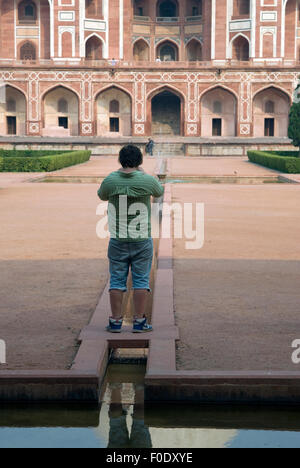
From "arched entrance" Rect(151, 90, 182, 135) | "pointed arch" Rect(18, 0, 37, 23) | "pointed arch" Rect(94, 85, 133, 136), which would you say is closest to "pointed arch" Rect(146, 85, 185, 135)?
"arched entrance" Rect(151, 90, 182, 135)

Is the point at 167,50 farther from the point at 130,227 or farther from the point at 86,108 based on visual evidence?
the point at 130,227

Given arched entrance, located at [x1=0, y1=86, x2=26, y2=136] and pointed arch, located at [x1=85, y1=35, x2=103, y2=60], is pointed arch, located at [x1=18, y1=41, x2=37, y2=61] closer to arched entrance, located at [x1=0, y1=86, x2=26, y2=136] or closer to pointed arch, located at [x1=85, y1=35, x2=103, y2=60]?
pointed arch, located at [x1=85, y1=35, x2=103, y2=60]

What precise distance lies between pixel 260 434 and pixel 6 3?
46840 millimetres

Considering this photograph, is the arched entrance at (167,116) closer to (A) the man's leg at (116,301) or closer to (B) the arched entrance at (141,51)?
(B) the arched entrance at (141,51)

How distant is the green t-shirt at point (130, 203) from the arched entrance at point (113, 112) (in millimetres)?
38863

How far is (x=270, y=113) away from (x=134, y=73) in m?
8.51

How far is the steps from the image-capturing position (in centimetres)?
3838

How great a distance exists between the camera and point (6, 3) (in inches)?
1815

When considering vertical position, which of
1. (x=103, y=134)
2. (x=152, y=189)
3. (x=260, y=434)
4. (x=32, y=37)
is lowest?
(x=260, y=434)

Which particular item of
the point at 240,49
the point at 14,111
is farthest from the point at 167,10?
the point at 14,111

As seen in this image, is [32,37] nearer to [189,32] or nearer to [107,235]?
[189,32]

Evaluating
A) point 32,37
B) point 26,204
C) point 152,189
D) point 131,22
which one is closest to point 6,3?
point 32,37

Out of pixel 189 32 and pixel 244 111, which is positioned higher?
pixel 189 32

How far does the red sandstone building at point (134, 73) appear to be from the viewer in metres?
41.5
